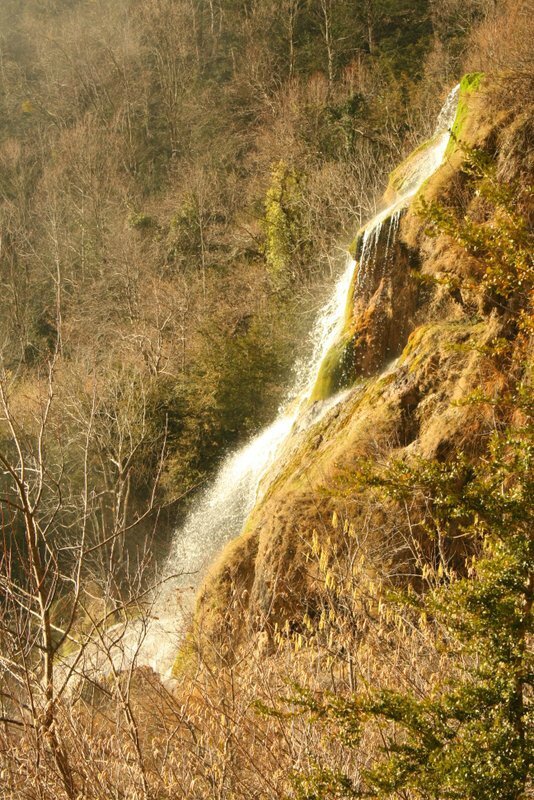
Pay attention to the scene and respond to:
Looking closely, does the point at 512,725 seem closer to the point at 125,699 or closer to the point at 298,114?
the point at 125,699

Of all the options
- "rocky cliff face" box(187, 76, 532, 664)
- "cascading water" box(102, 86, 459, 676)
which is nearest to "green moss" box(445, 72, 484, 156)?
"rocky cliff face" box(187, 76, 532, 664)

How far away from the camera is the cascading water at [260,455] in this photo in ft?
34.7

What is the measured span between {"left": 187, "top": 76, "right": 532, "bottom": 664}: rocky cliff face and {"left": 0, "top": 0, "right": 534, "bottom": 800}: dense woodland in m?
0.20

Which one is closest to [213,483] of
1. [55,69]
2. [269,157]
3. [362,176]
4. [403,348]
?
[403,348]

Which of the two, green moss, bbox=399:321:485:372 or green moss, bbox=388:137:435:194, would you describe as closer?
green moss, bbox=399:321:485:372

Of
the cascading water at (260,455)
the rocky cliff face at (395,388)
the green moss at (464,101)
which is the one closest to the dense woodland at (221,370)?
the rocky cliff face at (395,388)

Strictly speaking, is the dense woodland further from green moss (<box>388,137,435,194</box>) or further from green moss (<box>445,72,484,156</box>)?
green moss (<box>388,137,435,194</box>)

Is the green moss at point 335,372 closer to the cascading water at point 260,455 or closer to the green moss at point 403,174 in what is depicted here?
the cascading water at point 260,455

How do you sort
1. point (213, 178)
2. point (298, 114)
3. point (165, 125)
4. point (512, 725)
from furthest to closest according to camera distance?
point (165, 125) < point (213, 178) < point (298, 114) < point (512, 725)

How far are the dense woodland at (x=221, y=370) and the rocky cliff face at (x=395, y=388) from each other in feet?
0.66

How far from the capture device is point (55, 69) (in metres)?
33.6

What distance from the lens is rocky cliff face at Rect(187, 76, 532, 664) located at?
22.3 ft

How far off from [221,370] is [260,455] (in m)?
3.41

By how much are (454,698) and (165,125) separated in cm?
2948
